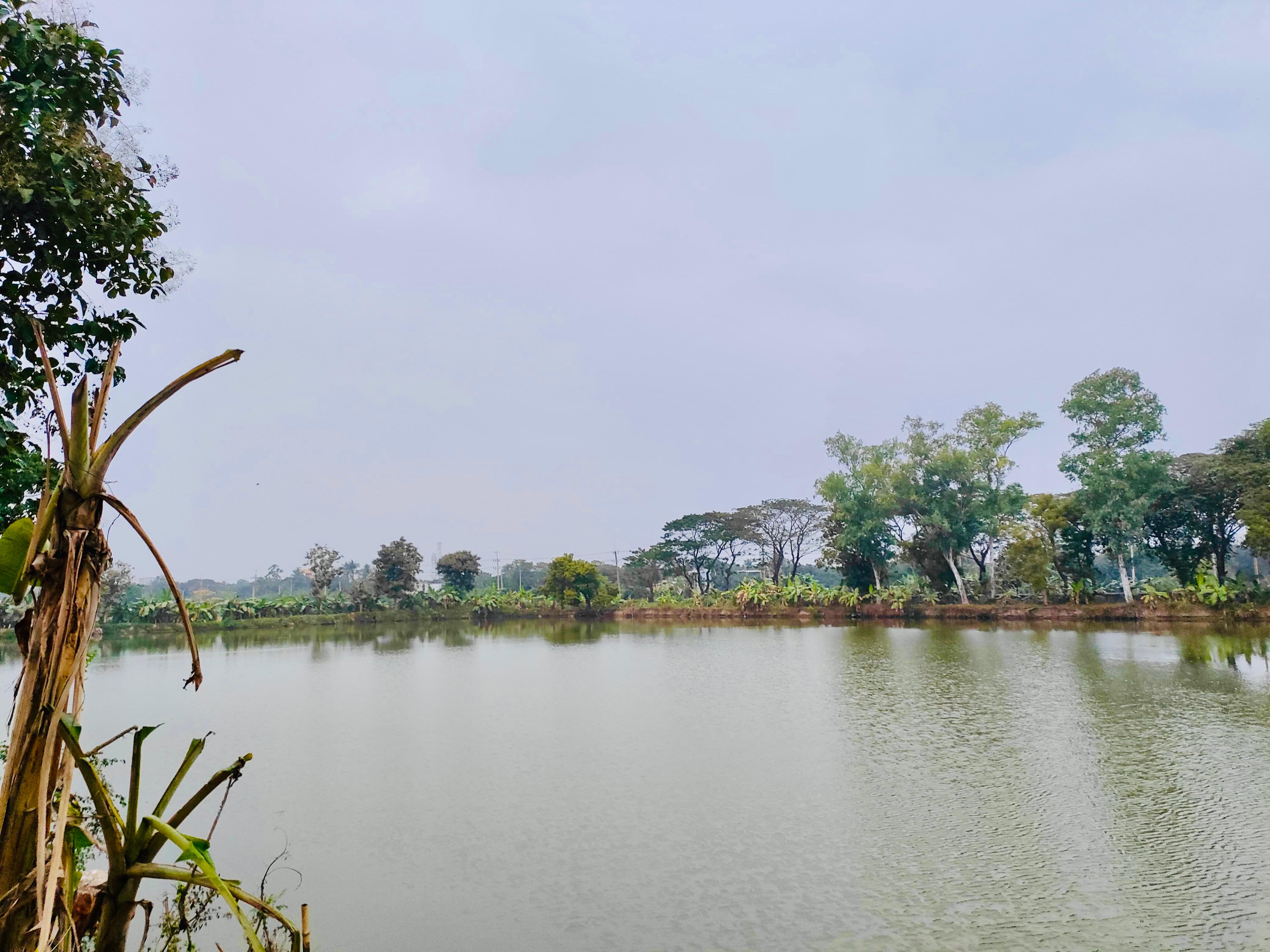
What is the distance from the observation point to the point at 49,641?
116 cm

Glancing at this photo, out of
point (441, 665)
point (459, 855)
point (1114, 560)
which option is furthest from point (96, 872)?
point (1114, 560)

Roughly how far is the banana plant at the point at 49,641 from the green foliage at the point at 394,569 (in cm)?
3583

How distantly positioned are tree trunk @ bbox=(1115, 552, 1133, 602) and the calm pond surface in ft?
34.9

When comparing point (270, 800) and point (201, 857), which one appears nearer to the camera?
point (201, 857)

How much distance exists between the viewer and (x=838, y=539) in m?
29.9

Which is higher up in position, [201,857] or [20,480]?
[20,480]

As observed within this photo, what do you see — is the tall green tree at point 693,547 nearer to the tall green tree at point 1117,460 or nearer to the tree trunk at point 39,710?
the tall green tree at point 1117,460

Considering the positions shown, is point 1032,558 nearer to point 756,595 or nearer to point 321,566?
point 756,595

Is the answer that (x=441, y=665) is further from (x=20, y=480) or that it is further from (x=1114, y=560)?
(x=1114, y=560)

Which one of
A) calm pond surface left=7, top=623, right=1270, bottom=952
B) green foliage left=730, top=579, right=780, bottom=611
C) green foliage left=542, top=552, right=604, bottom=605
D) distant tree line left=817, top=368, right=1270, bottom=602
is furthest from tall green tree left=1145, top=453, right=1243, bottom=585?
green foliage left=542, top=552, right=604, bottom=605

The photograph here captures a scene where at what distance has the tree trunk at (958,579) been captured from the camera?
2659cm

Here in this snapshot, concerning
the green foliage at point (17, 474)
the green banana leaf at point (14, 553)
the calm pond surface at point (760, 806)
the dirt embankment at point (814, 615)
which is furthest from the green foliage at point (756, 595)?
the green banana leaf at point (14, 553)

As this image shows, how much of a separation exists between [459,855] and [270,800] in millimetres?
2452

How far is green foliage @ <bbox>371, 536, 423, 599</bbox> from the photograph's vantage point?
3544cm
